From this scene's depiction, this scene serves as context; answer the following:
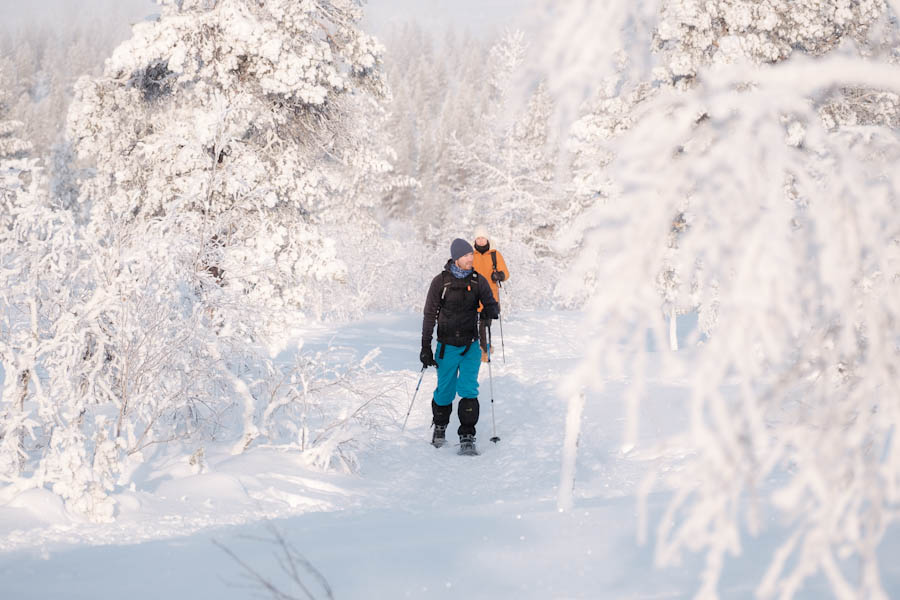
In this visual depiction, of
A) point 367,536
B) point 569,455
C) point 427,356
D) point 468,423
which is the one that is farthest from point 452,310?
point 367,536

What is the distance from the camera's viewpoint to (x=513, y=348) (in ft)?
45.8

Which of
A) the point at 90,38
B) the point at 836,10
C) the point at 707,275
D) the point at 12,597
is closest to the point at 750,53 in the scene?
the point at 836,10

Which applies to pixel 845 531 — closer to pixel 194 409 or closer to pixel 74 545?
pixel 74 545

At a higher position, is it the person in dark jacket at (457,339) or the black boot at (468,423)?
the person in dark jacket at (457,339)

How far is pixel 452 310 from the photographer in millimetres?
7129

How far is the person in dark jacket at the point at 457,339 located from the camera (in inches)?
279

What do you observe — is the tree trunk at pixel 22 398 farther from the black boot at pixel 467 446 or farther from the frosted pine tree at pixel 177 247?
the black boot at pixel 467 446

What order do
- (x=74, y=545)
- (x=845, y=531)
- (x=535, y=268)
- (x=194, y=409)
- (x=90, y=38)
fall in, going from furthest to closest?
(x=90, y=38) → (x=535, y=268) → (x=194, y=409) → (x=74, y=545) → (x=845, y=531)

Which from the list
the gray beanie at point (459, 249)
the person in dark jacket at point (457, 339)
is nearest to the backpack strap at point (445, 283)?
the person in dark jacket at point (457, 339)

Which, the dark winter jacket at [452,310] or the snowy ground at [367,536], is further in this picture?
the dark winter jacket at [452,310]

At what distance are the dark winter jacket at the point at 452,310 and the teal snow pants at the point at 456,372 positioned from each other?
0.13 metres

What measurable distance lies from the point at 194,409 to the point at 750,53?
11.0 m

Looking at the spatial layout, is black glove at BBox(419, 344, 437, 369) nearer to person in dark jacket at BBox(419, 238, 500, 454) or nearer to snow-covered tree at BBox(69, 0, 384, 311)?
person in dark jacket at BBox(419, 238, 500, 454)

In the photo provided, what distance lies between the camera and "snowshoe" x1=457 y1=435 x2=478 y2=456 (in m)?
7.04
